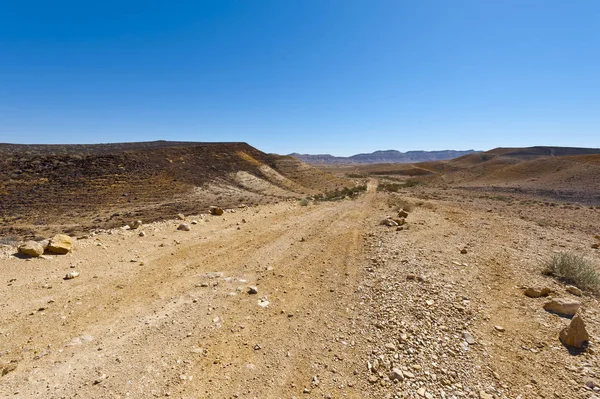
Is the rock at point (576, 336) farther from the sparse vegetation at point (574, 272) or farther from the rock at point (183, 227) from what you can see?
the rock at point (183, 227)

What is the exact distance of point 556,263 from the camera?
661 centimetres

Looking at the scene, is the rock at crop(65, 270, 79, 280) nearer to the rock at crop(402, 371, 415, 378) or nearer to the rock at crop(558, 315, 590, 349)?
the rock at crop(402, 371, 415, 378)

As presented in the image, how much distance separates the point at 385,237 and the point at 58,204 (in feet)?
66.0

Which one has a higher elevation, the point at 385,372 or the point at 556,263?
the point at 556,263

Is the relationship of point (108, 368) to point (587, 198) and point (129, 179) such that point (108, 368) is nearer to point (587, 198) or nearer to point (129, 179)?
point (129, 179)

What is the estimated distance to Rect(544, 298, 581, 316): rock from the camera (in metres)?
4.87

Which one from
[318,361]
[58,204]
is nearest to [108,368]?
[318,361]

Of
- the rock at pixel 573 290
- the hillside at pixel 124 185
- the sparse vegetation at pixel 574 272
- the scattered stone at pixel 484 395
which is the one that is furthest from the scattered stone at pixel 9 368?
the hillside at pixel 124 185

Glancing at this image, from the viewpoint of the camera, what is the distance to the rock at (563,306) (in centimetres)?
487

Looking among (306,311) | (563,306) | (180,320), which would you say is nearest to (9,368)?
(180,320)

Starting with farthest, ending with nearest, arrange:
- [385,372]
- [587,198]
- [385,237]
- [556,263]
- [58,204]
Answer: [587,198] < [58,204] < [385,237] < [556,263] < [385,372]

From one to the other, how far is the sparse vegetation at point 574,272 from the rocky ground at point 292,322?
34cm

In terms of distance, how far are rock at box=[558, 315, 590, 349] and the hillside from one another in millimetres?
15475

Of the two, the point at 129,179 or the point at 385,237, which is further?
the point at 129,179
